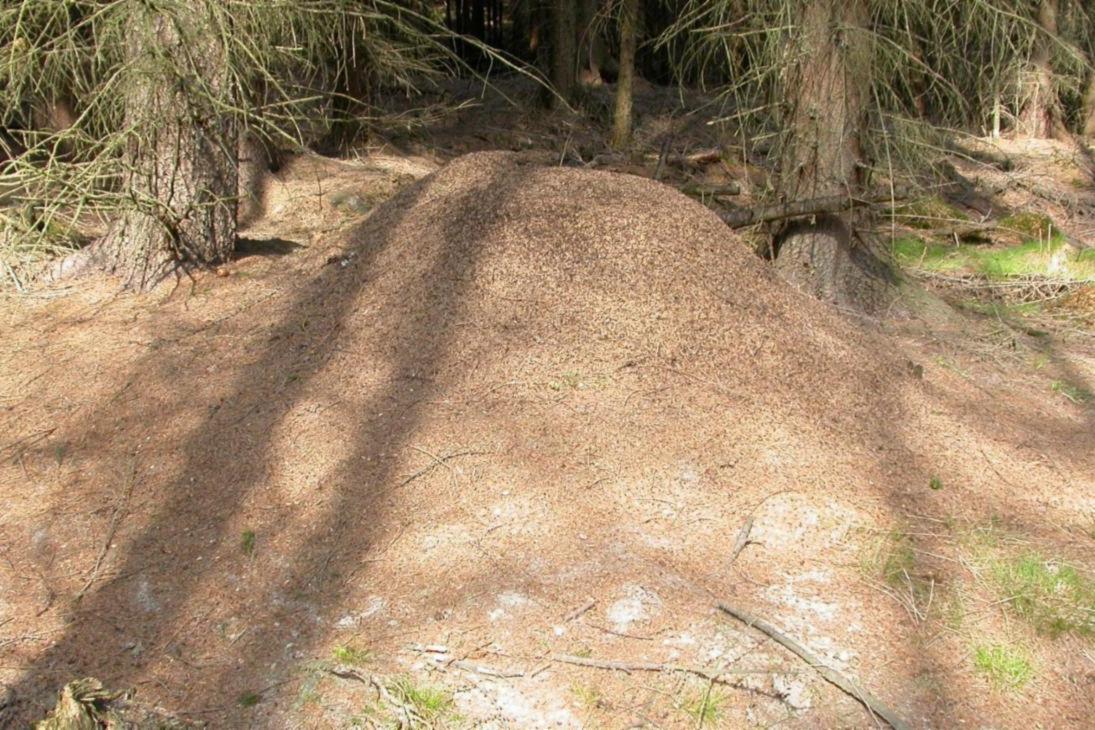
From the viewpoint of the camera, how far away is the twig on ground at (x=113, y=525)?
3.48m

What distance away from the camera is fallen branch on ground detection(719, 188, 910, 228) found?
223 inches

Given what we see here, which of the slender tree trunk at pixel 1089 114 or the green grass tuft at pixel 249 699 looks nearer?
the green grass tuft at pixel 249 699

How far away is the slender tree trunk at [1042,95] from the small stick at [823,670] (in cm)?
1148

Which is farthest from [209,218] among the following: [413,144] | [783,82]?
[413,144]

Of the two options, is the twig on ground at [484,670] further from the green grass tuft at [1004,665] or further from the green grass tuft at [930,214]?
the green grass tuft at [930,214]

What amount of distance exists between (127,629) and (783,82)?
14.5ft

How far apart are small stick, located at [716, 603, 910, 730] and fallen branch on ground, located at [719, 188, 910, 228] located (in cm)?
309

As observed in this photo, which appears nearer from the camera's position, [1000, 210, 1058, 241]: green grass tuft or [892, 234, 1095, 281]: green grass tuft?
[892, 234, 1095, 281]: green grass tuft

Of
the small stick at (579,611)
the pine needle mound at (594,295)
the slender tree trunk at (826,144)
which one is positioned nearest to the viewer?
the small stick at (579,611)

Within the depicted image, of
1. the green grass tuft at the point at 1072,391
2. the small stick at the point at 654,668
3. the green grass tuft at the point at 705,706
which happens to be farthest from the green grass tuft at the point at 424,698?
the green grass tuft at the point at 1072,391

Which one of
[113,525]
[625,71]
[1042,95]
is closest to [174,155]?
[113,525]

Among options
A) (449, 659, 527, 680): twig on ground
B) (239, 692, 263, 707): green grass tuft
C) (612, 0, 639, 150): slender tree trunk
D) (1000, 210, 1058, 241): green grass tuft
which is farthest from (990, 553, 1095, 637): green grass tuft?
(612, 0, 639, 150): slender tree trunk

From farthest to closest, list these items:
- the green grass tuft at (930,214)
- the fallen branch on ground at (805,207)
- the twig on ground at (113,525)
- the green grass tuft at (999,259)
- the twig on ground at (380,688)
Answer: the green grass tuft at (930,214) → the green grass tuft at (999,259) → the fallen branch on ground at (805,207) → the twig on ground at (113,525) → the twig on ground at (380,688)

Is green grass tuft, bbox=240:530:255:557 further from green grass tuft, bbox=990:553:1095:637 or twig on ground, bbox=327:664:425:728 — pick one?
green grass tuft, bbox=990:553:1095:637
